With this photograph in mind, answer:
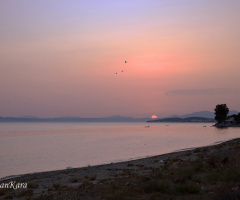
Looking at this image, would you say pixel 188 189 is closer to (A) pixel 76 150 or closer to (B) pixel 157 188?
(B) pixel 157 188

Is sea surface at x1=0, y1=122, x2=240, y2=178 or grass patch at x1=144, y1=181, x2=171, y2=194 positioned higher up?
grass patch at x1=144, y1=181, x2=171, y2=194

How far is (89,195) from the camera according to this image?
10578 mm

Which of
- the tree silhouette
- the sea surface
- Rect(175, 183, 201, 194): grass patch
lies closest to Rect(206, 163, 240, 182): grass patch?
Rect(175, 183, 201, 194): grass patch

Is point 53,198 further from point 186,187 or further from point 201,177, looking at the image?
point 201,177

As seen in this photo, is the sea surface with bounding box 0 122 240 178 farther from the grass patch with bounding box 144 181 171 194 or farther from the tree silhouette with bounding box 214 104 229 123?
the tree silhouette with bounding box 214 104 229 123

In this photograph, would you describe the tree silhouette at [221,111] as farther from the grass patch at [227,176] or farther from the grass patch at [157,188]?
the grass patch at [157,188]

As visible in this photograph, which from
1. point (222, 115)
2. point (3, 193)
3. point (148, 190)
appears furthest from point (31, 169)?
point (222, 115)

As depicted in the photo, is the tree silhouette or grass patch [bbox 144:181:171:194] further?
the tree silhouette

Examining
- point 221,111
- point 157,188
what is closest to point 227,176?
point 157,188

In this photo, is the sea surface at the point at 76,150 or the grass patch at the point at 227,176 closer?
the grass patch at the point at 227,176

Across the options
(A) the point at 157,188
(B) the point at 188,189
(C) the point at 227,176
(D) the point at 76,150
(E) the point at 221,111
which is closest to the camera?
(B) the point at 188,189

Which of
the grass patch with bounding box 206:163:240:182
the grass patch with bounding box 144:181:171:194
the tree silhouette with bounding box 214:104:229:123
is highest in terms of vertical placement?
the tree silhouette with bounding box 214:104:229:123

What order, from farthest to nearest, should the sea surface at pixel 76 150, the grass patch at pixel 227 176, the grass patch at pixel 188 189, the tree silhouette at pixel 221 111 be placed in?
the tree silhouette at pixel 221 111 → the sea surface at pixel 76 150 → the grass patch at pixel 227 176 → the grass patch at pixel 188 189

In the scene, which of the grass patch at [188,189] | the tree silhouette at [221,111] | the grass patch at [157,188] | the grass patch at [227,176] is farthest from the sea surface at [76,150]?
the tree silhouette at [221,111]
